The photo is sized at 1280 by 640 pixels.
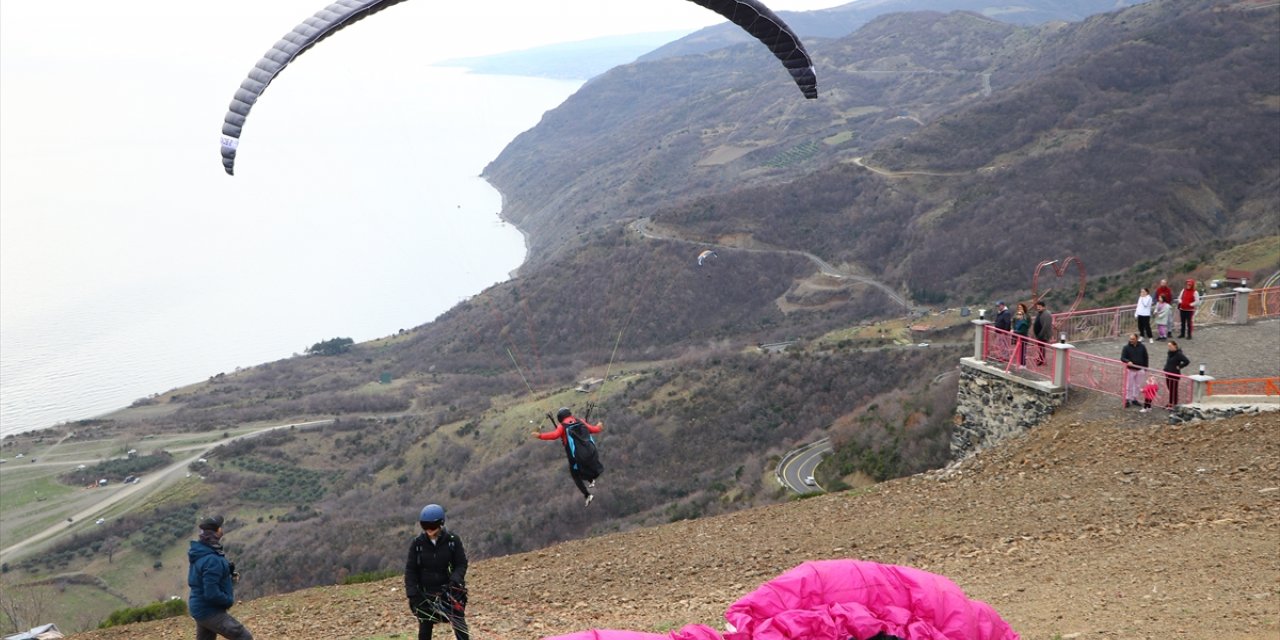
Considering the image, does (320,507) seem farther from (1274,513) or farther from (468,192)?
(468,192)

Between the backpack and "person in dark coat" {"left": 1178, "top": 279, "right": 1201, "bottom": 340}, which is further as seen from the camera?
"person in dark coat" {"left": 1178, "top": 279, "right": 1201, "bottom": 340}

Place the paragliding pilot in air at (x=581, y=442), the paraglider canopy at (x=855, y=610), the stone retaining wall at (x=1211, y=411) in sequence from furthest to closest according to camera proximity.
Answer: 1. the stone retaining wall at (x=1211, y=411)
2. the paragliding pilot in air at (x=581, y=442)
3. the paraglider canopy at (x=855, y=610)

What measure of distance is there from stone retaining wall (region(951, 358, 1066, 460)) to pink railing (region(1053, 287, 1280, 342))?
2766 millimetres

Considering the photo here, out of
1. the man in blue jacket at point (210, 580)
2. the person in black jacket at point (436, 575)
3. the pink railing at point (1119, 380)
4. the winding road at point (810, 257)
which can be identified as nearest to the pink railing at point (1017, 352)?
the pink railing at point (1119, 380)

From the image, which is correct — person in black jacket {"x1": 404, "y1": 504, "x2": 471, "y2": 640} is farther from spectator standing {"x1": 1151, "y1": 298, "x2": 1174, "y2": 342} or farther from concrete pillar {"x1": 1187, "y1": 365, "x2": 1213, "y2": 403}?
spectator standing {"x1": 1151, "y1": 298, "x2": 1174, "y2": 342}

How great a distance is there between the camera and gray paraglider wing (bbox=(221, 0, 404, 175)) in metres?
10.4

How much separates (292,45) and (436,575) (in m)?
7.24

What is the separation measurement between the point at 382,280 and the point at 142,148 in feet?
422

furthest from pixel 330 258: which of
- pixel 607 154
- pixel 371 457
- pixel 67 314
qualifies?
pixel 607 154

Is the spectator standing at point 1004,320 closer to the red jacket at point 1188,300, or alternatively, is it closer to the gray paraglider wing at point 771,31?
the red jacket at point 1188,300

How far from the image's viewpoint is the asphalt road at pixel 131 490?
3950 centimetres

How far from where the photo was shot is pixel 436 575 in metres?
5.97

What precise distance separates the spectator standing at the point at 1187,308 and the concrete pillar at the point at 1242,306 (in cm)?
116

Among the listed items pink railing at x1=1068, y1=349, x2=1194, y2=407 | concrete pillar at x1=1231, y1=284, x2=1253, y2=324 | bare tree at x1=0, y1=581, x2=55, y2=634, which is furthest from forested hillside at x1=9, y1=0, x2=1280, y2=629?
concrete pillar at x1=1231, y1=284, x2=1253, y2=324
